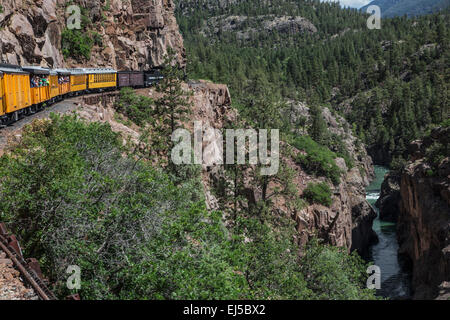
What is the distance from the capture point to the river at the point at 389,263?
46906mm

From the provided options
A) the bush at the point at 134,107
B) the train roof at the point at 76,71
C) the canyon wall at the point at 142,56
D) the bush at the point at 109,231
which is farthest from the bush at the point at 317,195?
the bush at the point at 109,231

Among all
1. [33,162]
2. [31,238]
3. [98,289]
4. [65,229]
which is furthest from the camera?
[33,162]

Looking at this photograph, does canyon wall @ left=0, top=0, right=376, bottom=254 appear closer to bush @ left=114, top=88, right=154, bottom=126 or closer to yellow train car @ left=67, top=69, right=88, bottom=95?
bush @ left=114, top=88, right=154, bottom=126

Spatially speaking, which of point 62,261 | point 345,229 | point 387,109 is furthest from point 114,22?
point 387,109

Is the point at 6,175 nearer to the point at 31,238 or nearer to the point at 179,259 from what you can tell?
the point at 31,238

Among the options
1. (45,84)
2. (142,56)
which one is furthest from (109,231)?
(142,56)

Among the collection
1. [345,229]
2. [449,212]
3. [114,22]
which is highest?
[114,22]

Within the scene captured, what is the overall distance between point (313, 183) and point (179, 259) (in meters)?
37.9

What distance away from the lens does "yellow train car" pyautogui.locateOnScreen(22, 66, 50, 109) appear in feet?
90.5

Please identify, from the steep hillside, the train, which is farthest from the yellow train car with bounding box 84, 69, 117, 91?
the steep hillside

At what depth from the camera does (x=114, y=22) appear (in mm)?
53344

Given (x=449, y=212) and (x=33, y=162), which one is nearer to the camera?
(x=33, y=162)

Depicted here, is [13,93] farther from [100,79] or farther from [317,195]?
[317,195]

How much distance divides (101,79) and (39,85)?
15.1 metres
